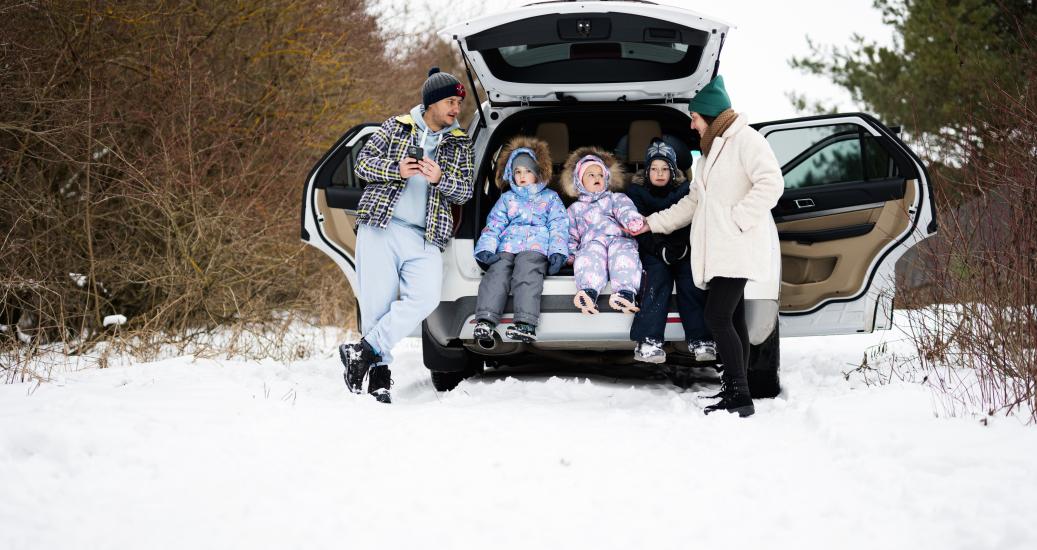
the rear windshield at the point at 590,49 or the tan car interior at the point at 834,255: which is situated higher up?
the rear windshield at the point at 590,49

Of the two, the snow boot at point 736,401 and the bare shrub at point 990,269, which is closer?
the bare shrub at point 990,269

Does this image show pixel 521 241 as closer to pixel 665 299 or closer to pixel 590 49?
pixel 665 299

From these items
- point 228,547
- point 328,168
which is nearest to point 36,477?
point 228,547

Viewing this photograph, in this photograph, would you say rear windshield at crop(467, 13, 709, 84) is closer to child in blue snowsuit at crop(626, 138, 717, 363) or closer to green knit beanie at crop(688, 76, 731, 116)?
green knit beanie at crop(688, 76, 731, 116)

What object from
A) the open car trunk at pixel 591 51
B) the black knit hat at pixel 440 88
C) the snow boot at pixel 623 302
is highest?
the open car trunk at pixel 591 51

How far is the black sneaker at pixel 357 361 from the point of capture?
5188 millimetres

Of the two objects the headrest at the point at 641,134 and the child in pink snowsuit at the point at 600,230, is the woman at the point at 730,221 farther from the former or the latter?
the headrest at the point at 641,134

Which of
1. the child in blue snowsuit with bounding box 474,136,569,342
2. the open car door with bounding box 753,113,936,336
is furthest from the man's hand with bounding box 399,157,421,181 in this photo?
the open car door with bounding box 753,113,936,336

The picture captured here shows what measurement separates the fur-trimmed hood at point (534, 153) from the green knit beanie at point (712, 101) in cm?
104

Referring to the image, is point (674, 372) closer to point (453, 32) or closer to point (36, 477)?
point (453, 32)

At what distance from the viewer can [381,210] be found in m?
5.17

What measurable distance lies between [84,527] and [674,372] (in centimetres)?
445

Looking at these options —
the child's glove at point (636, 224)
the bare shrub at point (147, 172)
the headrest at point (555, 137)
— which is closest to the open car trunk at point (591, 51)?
the headrest at point (555, 137)

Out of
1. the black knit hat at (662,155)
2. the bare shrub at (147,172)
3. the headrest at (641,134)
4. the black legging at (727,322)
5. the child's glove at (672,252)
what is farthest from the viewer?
the bare shrub at (147,172)
